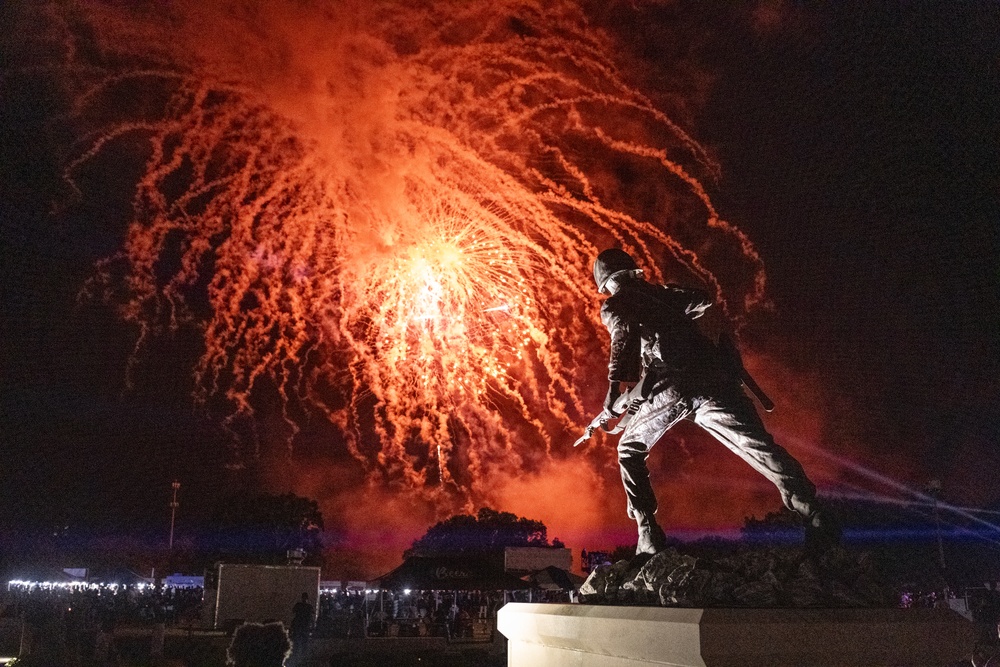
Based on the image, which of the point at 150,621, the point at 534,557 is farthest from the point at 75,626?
the point at 534,557

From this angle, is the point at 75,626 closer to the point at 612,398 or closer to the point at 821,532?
the point at 612,398

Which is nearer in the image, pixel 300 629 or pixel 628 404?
pixel 628 404

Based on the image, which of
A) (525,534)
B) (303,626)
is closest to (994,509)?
(525,534)

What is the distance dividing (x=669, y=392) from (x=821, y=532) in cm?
148

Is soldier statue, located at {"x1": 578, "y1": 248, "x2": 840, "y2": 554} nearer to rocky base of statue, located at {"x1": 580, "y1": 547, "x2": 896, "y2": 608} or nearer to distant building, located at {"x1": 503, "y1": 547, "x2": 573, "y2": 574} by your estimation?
rocky base of statue, located at {"x1": 580, "y1": 547, "x2": 896, "y2": 608}

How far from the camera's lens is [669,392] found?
588 cm

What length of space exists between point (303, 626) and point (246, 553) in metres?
24.3

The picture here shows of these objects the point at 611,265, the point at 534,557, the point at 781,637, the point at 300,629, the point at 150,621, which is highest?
the point at 611,265

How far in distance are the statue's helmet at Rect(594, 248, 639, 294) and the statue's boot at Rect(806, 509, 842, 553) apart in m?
2.65

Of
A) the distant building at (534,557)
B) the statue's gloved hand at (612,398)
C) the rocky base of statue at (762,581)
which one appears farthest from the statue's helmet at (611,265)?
the distant building at (534,557)

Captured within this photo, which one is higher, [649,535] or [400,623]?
[649,535]

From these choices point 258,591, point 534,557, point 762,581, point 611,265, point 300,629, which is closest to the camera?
point 762,581

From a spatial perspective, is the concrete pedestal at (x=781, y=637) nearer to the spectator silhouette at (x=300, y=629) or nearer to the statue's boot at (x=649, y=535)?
the statue's boot at (x=649, y=535)

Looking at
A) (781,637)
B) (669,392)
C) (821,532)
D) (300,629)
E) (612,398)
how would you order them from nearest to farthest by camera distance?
(781,637), (821,532), (669,392), (612,398), (300,629)
